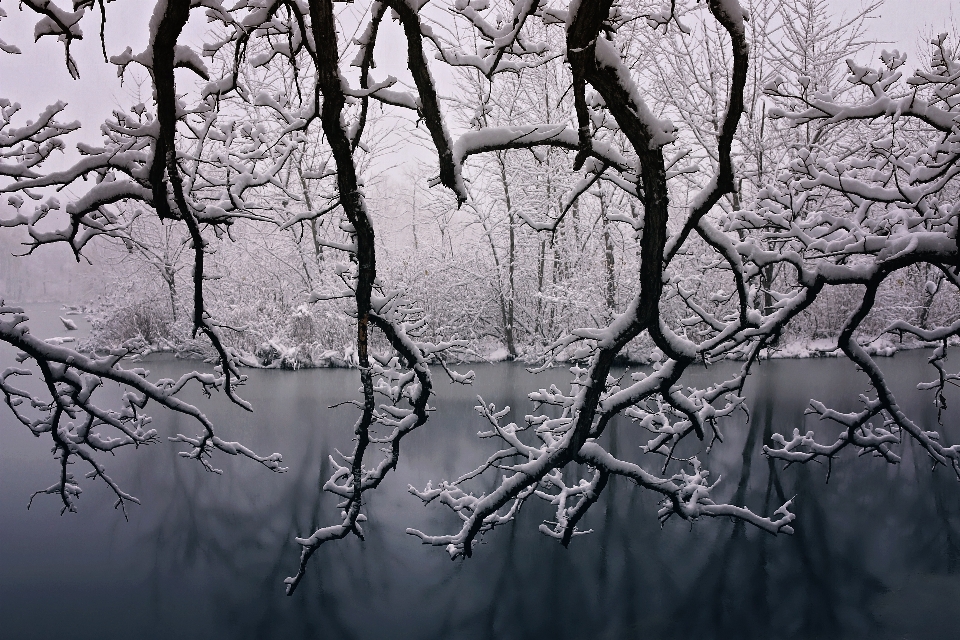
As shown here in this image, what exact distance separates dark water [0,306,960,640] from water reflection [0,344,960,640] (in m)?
0.02

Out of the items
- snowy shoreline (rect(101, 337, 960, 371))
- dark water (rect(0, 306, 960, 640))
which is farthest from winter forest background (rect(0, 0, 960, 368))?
dark water (rect(0, 306, 960, 640))

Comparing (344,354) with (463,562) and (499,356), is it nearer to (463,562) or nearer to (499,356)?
(499,356)

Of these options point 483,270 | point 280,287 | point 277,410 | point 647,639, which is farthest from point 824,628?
point 280,287

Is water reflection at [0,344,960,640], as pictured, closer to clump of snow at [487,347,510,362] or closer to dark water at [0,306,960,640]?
dark water at [0,306,960,640]

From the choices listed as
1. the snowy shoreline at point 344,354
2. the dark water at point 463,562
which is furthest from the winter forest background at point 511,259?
the dark water at point 463,562

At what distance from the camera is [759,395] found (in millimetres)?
11789

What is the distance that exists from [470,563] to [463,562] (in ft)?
0.25

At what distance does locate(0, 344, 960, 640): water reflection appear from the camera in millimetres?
5473

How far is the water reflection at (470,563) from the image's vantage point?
547 centimetres

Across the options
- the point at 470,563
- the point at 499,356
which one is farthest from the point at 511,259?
the point at 470,563

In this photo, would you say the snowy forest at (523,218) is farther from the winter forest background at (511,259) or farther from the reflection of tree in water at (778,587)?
the winter forest background at (511,259)

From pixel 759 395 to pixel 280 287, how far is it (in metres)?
12.1

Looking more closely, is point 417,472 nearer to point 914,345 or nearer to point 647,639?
point 647,639

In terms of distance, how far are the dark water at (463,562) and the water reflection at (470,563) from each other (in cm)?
2
